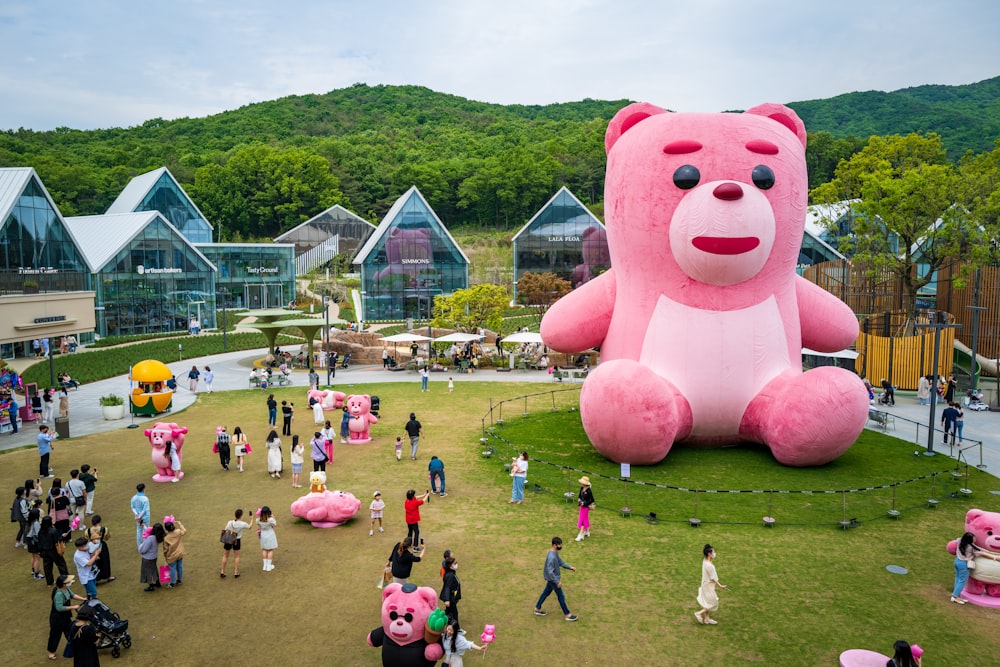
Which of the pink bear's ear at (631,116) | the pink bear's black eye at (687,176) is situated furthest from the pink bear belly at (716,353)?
the pink bear's ear at (631,116)

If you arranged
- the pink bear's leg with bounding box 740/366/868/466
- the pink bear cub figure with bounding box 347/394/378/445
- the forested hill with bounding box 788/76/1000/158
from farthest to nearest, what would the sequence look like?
1. the forested hill with bounding box 788/76/1000/158
2. the pink bear cub figure with bounding box 347/394/378/445
3. the pink bear's leg with bounding box 740/366/868/466

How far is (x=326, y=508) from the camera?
14.0 metres

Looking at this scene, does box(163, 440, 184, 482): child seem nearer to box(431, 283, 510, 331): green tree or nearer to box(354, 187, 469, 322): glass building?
box(431, 283, 510, 331): green tree

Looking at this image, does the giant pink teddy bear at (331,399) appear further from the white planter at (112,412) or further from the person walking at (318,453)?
the person walking at (318,453)

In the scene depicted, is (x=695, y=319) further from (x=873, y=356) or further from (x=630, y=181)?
(x=873, y=356)

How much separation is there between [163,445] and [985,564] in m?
16.4

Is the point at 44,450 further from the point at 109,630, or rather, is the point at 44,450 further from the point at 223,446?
the point at 109,630

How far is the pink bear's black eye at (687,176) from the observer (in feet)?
51.3

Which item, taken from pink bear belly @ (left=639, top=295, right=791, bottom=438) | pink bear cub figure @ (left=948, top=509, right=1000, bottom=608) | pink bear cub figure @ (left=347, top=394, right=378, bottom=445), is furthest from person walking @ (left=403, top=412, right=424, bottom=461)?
pink bear cub figure @ (left=948, top=509, right=1000, bottom=608)

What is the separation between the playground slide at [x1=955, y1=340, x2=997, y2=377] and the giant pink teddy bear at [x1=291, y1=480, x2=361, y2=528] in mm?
26976

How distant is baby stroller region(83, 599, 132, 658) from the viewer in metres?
9.37

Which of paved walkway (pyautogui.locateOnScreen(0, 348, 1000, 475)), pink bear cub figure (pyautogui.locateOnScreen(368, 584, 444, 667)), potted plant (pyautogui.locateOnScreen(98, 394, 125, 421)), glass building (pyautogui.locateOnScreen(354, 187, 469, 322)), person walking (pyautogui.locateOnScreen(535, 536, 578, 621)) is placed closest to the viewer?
pink bear cub figure (pyautogui.locateOnScreen(368, 584, 444, 667))

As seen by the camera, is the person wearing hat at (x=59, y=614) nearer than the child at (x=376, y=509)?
Yes

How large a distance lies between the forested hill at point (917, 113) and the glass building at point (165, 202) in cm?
8283
